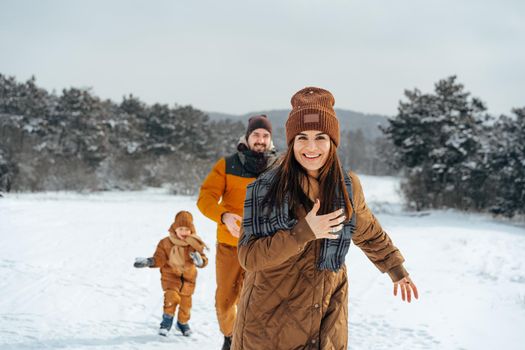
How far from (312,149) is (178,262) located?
3.10 metres

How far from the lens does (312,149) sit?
212 centimetres

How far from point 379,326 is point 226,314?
101 inches

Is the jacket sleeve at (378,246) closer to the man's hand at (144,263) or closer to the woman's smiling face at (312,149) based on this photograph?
the woman's smiling face at (312,149)

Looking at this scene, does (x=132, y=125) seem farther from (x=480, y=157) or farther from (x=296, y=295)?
(x=296, y=295)

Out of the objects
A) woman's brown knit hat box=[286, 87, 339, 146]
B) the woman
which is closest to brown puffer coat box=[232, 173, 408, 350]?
the woman

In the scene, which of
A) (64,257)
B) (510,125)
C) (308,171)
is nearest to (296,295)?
(308,171)

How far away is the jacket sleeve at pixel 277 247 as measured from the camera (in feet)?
6.15

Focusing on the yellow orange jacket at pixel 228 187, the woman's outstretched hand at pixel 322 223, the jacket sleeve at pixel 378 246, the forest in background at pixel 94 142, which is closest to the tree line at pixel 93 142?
the forest in background at pixel 94 142

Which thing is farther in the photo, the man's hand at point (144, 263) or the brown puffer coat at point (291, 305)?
the man's hand at point (144, 263)

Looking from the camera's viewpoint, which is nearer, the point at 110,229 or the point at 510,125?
the point at 110,229

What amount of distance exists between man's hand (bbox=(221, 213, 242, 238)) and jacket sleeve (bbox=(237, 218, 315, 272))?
1404 millimetres

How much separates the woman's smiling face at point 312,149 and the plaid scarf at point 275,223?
15 cm

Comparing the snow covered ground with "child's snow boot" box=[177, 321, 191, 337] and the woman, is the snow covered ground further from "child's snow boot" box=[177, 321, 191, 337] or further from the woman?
the woman

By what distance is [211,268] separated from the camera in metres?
8.83
